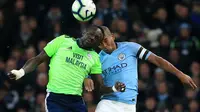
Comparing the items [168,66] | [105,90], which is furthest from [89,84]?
[168,66]

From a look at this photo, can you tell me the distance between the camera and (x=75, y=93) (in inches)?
387

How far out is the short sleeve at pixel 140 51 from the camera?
1027 cm

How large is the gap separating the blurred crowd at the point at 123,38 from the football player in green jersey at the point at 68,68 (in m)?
3.75

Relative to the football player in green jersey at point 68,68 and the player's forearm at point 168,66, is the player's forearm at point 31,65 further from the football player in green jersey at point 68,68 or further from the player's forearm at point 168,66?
the player's forearm at point 168,66

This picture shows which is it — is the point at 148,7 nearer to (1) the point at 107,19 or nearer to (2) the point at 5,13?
(1) the point at 107,19

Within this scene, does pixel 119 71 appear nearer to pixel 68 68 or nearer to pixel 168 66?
pixel 168 66

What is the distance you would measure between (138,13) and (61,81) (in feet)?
23.4

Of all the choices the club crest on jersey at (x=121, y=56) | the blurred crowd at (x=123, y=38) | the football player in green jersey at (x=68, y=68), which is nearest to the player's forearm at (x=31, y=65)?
the football player in green jersey at (x=68, y=68)

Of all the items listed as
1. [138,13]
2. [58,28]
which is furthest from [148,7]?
[58,28]

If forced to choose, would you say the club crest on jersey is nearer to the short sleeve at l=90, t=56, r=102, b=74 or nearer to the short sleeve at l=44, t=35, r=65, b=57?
the short sleeve at l=90, t=56, r=102, b=74

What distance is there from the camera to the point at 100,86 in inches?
402

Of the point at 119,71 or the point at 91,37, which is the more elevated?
the point at 91,37

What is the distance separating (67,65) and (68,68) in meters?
0.04

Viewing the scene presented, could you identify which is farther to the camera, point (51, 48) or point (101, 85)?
point (101, 85)
